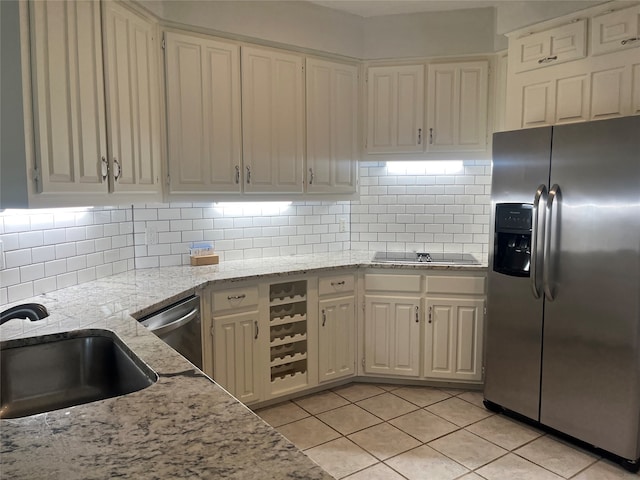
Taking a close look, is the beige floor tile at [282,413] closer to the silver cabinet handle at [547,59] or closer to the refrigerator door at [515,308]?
the refrigerator door at [515,308]

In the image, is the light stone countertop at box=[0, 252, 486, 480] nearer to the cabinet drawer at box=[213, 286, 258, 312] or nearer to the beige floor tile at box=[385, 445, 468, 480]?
the cabinet drawer at box=[213, 286, 258, 312]

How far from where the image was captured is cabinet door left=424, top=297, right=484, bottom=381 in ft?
11.0

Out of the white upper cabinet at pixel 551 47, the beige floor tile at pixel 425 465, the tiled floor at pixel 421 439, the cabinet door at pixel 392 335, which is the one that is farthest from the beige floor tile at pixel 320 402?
the white upper cabinet at pixel 551 47

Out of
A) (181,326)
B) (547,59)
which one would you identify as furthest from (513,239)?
(181,326)

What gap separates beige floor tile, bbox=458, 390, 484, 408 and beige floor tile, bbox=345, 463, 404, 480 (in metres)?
1.02

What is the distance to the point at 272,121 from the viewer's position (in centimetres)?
329

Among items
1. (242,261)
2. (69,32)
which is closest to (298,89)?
(242,261)

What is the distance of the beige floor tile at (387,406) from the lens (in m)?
3.14

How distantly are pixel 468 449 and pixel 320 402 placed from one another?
102 centimetres

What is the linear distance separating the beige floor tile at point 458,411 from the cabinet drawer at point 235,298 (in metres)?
1.36

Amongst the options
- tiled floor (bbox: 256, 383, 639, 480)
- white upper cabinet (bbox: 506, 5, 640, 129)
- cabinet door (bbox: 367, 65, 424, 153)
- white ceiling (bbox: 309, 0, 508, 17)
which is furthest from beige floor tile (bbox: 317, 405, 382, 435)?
white ceiling (bbox: 309, 0, 508, 17)

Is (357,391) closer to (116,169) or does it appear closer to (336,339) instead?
(336,339)

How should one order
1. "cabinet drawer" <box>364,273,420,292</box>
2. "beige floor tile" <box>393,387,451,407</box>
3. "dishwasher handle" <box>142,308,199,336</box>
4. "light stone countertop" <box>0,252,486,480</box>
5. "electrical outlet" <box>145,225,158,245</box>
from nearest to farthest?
"light stone countertop" <box>0,252,486,480</box>
"dishwasher handle" <box>142,308,199,336</box>
"electrical outlet" <box>145,225,158,245</box>
"beige floor tile" <box>393,387,451,407</box>
"cabinet drawer" <box>364,273,420,292</box>

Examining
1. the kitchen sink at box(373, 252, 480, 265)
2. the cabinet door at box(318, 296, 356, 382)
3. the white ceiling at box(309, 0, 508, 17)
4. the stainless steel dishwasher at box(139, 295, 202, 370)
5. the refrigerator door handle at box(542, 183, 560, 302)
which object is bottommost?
the cabinet door at box(318, 296, 356, 382)
